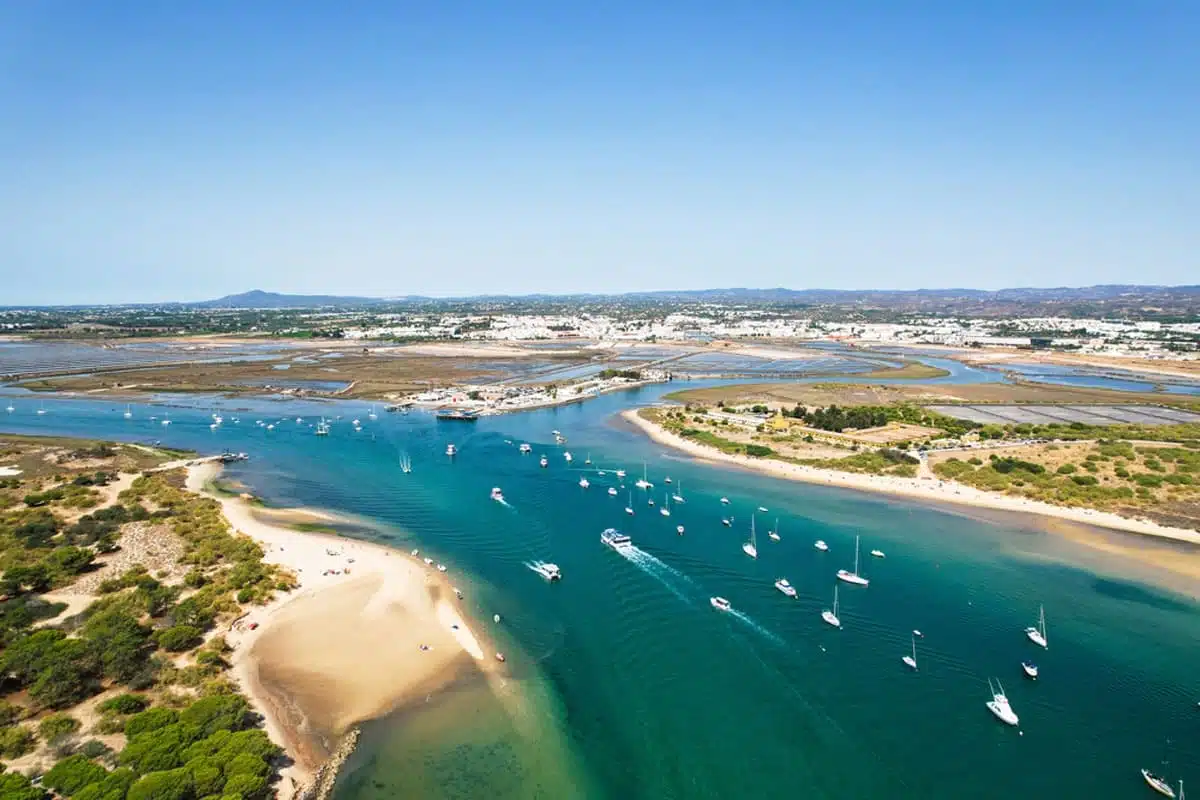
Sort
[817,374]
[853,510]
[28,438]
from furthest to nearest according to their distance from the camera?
[817,374] < [28,438] < [853,510]

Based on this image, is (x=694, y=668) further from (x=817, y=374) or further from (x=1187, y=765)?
(x=817, y=374)

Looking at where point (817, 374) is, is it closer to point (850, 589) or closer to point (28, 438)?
point (850, 589)

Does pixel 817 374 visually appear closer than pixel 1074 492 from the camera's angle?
No

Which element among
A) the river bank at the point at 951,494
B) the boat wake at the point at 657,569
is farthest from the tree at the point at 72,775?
the river bank at the point at 951,494

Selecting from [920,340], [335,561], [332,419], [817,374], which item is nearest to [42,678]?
[335,561]

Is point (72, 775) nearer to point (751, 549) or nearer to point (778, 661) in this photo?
point (778, 661)

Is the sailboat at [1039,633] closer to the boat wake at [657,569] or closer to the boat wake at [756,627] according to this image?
the boat wake at [756,627]

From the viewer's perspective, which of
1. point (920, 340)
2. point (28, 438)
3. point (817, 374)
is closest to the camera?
point (28, 438)

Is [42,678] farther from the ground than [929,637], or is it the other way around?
[42,678]
